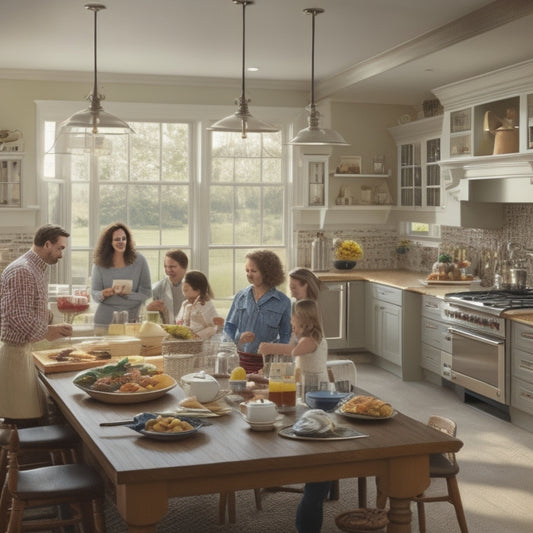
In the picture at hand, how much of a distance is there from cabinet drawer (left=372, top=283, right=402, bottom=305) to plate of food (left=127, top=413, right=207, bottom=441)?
16.6 feet

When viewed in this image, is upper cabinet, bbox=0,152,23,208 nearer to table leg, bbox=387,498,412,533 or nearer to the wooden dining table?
the wooden dining table

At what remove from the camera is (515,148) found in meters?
7.08

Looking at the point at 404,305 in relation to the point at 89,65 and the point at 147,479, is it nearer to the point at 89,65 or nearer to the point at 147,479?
the point at 89,65

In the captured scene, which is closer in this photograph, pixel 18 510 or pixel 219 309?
pixel 18 510

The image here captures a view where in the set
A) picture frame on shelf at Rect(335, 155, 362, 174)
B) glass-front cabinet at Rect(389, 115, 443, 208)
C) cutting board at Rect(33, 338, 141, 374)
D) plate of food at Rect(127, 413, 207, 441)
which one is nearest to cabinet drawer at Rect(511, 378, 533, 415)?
glass-front cabinet at Rect(389, 115, 443, 208)

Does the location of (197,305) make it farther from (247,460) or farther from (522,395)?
(247,460)

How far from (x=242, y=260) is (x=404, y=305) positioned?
2.15 m

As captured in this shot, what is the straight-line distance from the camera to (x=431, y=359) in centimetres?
777

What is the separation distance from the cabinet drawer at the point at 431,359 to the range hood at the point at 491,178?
140 cm

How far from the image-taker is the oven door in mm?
6469

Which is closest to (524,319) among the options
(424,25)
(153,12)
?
(424,25)

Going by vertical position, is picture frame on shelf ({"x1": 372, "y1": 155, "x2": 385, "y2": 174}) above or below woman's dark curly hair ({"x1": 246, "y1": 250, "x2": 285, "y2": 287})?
above

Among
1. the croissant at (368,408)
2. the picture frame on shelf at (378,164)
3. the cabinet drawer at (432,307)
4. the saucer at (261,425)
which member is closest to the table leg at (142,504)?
the saucer at (261,425)

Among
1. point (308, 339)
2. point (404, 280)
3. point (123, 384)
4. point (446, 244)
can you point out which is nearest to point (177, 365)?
point (123, 384)
